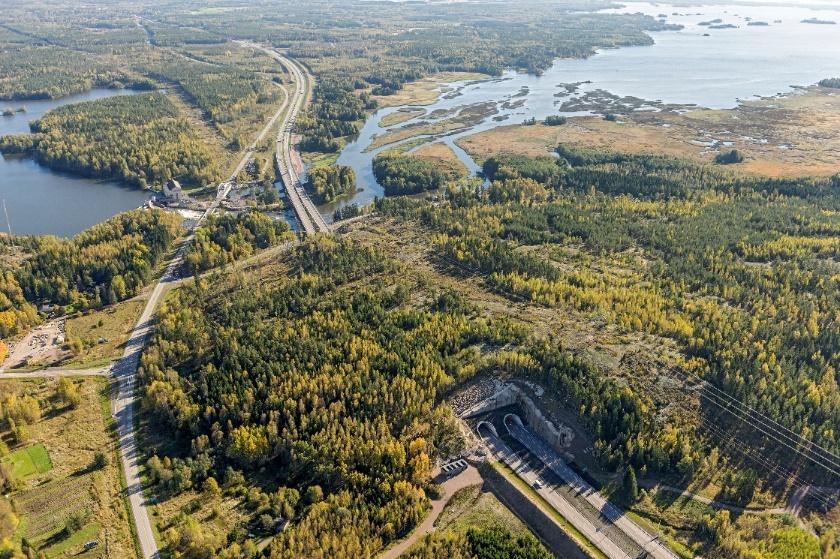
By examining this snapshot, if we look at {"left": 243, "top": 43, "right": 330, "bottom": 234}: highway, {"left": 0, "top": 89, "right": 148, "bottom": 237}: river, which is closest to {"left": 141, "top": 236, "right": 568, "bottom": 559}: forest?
{"left": 243, "top": 43, "right": 330, "bottom": 234}: highway

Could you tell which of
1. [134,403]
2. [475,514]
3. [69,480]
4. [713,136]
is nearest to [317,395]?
[475,514]

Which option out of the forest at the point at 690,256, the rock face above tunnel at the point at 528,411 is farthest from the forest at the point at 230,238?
the rock face above tunnel at the point at 528,411

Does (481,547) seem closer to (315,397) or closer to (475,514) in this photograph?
(475,514)

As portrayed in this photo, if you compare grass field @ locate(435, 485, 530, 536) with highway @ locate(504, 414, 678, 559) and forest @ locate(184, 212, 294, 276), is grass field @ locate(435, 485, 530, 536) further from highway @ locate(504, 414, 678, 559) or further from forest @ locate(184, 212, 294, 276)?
forest @ locate(184, 212, 294, 276)

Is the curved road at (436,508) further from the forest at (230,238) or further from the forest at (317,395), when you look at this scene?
the forest at (230,238)

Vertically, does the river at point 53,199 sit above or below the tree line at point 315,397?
above

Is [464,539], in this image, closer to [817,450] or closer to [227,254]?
[817,450]
